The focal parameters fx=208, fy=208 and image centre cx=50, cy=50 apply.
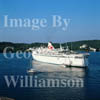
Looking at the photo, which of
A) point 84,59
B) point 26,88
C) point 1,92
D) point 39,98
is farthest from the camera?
point 84,59

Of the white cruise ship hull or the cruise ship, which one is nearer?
the white cruise ship hull

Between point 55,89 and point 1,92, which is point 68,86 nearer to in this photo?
point 55,89

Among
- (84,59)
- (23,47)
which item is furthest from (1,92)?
(23,47)

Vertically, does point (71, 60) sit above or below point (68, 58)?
below

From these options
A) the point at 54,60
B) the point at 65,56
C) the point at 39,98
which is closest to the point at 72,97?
the point at 39,98

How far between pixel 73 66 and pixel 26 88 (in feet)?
109

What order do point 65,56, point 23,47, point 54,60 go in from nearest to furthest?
point 65,56 < point 54,60 < point 23,47

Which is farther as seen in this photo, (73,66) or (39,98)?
(73,66)

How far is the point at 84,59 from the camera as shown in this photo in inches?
2394

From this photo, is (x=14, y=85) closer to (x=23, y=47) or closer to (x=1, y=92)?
(x=1, y=92)

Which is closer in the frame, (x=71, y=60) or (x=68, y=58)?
(x=71, y=60)

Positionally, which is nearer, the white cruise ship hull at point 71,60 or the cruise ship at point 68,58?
the white cruise ship hull at point 71,60

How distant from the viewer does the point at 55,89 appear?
102 feet

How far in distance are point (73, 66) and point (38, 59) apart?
31.7 metres
